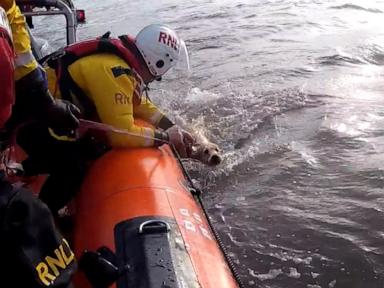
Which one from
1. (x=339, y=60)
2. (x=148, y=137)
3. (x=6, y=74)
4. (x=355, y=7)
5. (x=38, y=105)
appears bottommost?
(x=355, y=7)

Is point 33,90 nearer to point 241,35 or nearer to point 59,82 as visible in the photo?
point 59,82

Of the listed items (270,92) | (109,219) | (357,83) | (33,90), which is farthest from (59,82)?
(357,83)

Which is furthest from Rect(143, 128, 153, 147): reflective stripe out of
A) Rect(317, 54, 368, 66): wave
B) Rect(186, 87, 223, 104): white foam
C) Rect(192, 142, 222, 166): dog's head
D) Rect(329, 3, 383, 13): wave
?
Rect(329, 3, 383, 13): wave

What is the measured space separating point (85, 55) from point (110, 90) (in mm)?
352

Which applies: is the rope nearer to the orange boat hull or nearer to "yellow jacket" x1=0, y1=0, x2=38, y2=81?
the orange boat hull

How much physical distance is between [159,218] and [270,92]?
4634 millimetres

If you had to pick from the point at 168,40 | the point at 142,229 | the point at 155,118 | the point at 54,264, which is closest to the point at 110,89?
the point at 168,40

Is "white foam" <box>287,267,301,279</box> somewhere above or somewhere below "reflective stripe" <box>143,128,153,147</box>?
below

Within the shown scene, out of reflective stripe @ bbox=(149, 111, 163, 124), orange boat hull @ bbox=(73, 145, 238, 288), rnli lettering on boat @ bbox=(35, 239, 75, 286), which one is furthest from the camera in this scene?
reflective stripe @ bbox=(149, 111, 163, 124)

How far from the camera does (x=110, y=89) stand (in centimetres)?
353

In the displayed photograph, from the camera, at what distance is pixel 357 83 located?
23.6 feet

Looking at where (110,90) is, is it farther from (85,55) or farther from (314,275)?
(314,275)

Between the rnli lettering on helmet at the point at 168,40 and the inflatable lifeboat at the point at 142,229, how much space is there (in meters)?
0.82

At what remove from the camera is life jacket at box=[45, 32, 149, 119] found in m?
3.61
